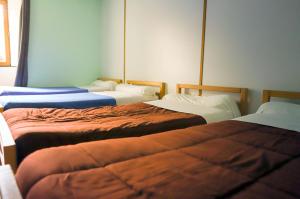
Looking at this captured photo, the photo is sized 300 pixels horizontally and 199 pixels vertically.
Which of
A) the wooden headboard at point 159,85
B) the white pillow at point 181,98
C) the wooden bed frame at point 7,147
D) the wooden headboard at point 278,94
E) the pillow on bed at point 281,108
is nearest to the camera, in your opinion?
the wooden bed frame at point 7,147

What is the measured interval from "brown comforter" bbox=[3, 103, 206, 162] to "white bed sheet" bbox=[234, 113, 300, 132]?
0.46 m

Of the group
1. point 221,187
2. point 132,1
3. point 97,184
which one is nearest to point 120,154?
point 97,184

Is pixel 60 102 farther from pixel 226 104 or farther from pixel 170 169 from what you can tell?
pixel 170 169

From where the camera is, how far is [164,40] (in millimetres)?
3537

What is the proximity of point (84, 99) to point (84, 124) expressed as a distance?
1226 mm

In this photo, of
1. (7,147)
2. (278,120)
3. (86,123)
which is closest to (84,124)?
(86,123)

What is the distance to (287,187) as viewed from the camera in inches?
33.3

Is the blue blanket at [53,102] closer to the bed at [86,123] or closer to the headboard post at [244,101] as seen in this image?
the bed at [86,123]

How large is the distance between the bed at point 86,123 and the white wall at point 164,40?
755 mm

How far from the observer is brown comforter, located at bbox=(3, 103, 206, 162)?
5.25ft

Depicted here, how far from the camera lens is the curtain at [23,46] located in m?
4.29

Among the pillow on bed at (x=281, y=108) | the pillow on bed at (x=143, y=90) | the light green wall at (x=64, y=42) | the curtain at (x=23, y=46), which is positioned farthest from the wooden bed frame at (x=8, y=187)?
the light green wall at (x=64, y=42)

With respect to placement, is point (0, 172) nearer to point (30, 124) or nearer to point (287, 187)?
point (30, 124)

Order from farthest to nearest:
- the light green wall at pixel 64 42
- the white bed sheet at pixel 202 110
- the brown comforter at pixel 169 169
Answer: the light green wall at pixel 64 42 < the white bed sheet at pixel 202 110 < the brown comforter at pixel 169 169
